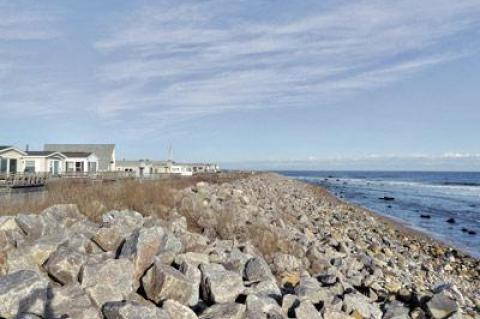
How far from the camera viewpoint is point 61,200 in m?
10.6

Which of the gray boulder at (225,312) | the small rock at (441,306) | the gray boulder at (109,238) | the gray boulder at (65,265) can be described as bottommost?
the small rock at (441,306)

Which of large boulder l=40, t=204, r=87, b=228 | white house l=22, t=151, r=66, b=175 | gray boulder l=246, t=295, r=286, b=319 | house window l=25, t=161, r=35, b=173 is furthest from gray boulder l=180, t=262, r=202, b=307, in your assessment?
house window l=25, t=161, r=35, b=173

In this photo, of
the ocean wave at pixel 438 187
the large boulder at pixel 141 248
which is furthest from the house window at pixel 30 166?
the ocean wave at pixel 438 187

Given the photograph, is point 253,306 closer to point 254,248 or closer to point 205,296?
point 205,296

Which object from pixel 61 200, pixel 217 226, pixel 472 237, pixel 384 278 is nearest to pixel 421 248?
pixel 472 237

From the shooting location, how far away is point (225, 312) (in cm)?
557

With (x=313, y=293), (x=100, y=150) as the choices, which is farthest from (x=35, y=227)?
(x=100, y=150)

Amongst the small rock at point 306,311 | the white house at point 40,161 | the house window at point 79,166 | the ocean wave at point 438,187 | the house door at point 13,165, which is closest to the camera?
the small rock at point 306,311

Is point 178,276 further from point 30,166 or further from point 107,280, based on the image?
point 30,166

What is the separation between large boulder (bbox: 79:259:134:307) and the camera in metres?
5.63

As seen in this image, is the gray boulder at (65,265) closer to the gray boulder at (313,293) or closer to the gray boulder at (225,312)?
the gray boulder at (225,312)

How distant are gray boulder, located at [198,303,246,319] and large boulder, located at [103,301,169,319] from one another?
58 cm

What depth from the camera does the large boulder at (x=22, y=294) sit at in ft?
16.9

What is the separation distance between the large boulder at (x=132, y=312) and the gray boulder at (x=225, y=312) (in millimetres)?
579
